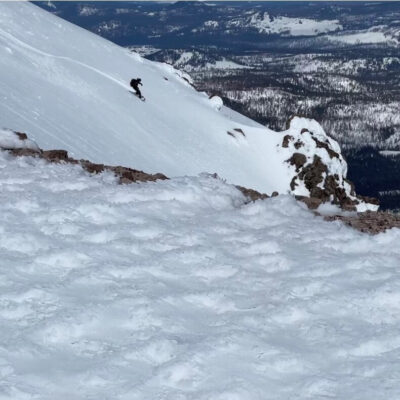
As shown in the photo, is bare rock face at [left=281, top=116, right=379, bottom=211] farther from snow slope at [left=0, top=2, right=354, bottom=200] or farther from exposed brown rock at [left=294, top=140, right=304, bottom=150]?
snow slope at [left=0, top=2, right=354, bottom=200]

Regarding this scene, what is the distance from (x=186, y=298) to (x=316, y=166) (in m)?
68.1

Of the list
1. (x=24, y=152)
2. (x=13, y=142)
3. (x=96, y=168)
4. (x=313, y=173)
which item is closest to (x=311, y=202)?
(x=96, y=168)

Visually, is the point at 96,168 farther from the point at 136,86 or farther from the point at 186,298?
the point at 136,86

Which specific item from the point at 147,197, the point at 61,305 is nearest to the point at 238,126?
the point at 147,197

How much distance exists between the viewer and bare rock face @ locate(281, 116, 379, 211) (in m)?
73.4

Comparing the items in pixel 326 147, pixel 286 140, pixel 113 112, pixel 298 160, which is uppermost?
pixel 113 112

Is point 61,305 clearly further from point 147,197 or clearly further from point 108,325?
point 147,197

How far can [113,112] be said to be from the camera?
2286 inches

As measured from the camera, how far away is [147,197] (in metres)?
13.6

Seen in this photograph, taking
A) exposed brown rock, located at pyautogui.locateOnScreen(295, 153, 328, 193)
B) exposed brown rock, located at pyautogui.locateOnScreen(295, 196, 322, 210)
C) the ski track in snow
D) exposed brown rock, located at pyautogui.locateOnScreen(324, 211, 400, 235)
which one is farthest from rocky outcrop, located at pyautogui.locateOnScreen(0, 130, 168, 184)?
exposed brown rock, located at pyautogui.locateOnScreen(295, 153, 328, 193)

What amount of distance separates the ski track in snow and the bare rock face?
59.3 metres

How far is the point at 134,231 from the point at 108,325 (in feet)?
11.7

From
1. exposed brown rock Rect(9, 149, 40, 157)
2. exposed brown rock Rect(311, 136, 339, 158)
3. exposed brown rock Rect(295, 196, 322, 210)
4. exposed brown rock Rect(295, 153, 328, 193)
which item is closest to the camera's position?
exposed brown rock Rect(295, 196, 322, 210)

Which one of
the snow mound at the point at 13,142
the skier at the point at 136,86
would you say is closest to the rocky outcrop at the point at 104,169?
the snow mound at the point at 13,142
